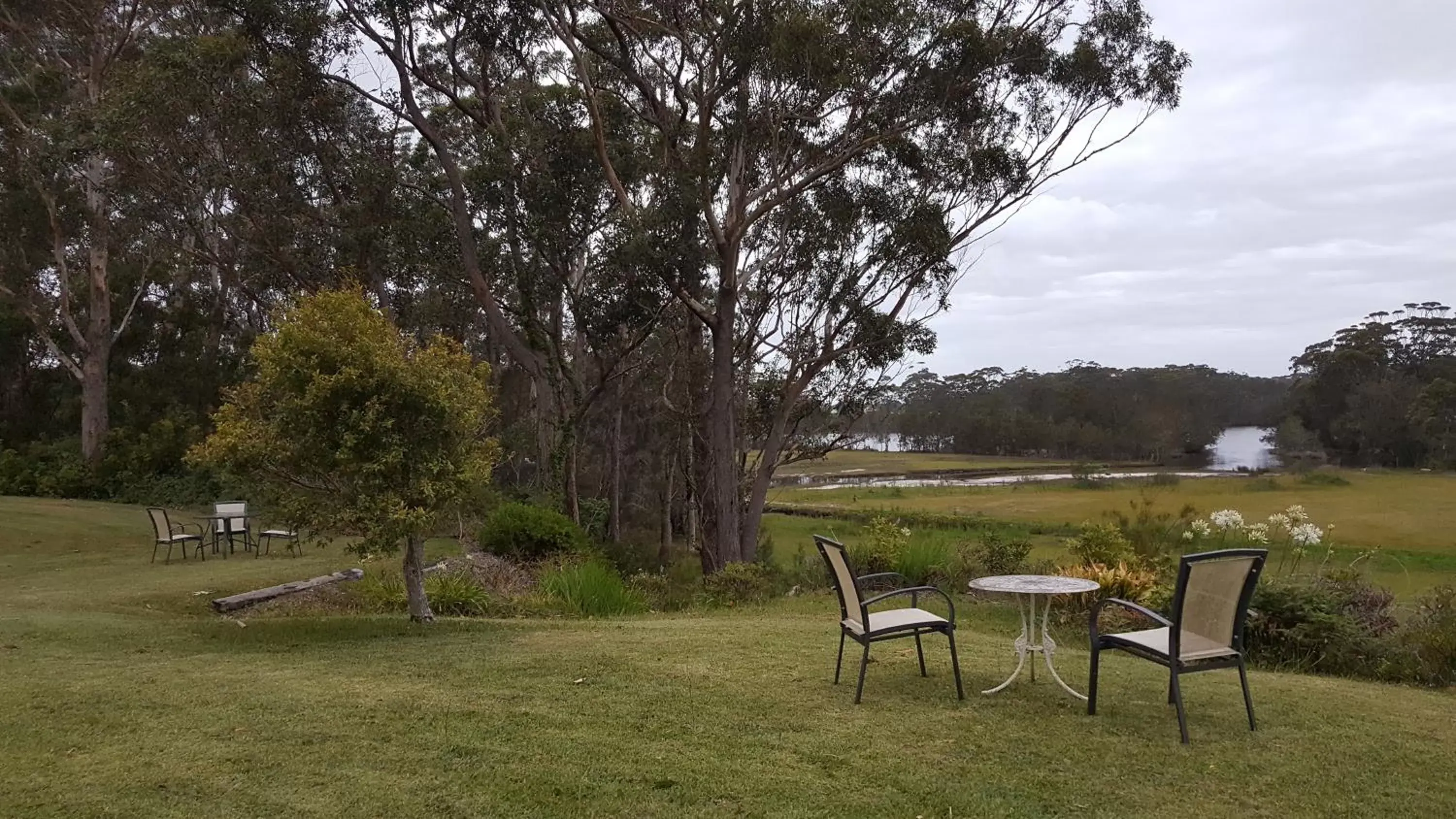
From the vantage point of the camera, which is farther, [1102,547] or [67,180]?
[67,180]

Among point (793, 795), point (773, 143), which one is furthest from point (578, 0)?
point (793, 795)

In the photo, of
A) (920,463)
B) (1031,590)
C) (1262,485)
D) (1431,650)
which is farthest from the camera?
(920,463)

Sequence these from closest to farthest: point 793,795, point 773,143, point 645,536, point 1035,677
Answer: point 793,795 → point 1035,677 → point 773,143 → point 645,536

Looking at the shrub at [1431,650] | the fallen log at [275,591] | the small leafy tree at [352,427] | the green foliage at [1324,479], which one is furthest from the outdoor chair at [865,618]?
the green foliage at [1324,479]

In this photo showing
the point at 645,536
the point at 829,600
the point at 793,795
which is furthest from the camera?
the point at 645,536

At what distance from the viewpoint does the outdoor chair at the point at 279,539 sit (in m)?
12.6

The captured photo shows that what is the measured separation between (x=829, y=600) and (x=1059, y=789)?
6165 mm

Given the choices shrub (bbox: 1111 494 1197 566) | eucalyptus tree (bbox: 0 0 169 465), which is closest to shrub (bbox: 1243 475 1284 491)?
shrub (bbox: 1111 494 1197 566)

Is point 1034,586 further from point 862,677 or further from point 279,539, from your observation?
point 279,539

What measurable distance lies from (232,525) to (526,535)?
463cm

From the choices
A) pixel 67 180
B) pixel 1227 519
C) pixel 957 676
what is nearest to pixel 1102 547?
pixel 1227 519

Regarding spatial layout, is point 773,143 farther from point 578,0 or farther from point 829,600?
point 829,600

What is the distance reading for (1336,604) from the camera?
712cm

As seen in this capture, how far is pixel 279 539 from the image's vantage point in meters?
14.0
